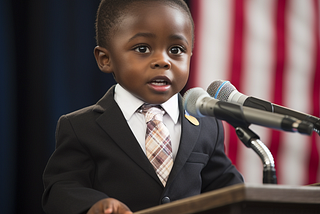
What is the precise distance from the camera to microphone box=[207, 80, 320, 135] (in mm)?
723

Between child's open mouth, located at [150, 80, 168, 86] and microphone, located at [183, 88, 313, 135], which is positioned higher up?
child's open mouth, located at [150, 80, 168, 86]

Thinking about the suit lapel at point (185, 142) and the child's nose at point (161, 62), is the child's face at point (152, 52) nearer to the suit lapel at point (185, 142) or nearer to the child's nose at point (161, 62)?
the child's nose at point (161, 62)

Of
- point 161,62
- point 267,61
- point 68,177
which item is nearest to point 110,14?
point 161,62

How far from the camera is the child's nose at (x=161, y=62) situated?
910 mm

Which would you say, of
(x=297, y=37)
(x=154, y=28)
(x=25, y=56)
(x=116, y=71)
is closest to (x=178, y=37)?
(x=154, y=28)

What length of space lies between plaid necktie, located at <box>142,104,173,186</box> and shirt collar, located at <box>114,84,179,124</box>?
0.04m

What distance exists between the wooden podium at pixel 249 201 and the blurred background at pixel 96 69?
1.10 m

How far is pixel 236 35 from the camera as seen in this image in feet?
6.51

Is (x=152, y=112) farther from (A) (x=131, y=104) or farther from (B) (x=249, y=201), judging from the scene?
(B) (x=249, y=201)

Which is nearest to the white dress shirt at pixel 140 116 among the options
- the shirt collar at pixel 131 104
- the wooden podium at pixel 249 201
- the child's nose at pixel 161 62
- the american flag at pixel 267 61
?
the shirt collar at pixel 131 104

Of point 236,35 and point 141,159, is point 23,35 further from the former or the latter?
point 236,35

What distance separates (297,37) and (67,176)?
62.2 inches

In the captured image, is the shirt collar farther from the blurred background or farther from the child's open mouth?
the blurred background

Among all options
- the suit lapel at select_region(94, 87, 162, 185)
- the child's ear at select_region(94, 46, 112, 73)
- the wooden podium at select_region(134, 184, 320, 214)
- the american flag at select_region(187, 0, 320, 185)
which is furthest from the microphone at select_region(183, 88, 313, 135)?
the american flag at select_region(187, 0, 320, 185)
